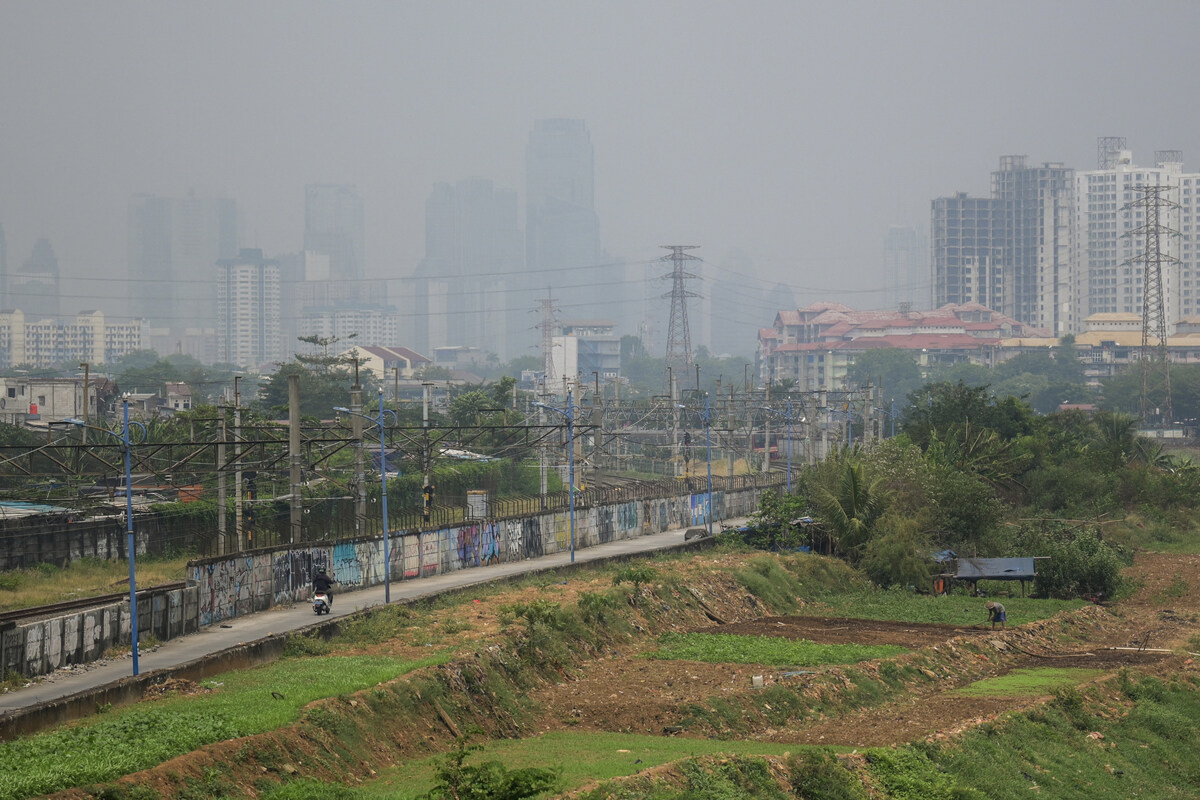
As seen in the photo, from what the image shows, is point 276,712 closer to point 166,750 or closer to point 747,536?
point 166,750

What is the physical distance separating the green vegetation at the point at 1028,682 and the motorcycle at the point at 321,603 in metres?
16.8

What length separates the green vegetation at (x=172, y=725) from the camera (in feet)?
59.6

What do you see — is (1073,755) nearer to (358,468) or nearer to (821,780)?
(821,780)

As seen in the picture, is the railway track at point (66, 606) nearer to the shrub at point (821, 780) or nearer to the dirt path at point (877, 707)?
the dirt path at point (877, 707)

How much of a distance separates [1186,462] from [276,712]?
6742 centimetres

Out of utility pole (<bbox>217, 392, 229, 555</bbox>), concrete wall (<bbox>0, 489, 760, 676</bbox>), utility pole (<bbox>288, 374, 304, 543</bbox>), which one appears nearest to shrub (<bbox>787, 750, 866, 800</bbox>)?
concrete wall (<bbox>0, 489, 760, 676</bbox>)

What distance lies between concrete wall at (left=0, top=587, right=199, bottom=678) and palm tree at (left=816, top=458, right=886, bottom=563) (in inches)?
1014

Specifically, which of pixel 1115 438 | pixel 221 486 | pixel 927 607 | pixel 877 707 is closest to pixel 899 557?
pixel 927 607

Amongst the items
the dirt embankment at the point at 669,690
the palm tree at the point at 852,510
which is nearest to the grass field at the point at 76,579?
the dirt embankment at the point at 669,690

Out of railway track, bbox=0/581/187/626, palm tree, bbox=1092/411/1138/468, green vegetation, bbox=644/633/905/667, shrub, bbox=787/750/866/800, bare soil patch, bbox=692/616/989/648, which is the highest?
palm tree, bbox=1092/411/1138/468

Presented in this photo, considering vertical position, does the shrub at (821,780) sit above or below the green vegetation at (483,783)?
below

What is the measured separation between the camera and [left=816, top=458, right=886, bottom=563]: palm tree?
51.1 metres

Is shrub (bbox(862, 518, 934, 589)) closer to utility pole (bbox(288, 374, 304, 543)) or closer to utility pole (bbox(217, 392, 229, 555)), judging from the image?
utility pole (bbox(288, 374, 304, 543))

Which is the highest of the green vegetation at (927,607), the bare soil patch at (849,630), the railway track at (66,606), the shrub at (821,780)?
the railway track at (66,606)
